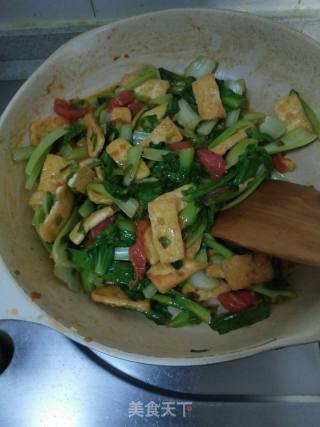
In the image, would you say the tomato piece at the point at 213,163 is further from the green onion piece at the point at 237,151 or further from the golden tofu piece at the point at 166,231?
the golden tofu piece at the point at 166,231

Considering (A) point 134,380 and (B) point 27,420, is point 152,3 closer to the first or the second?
(A) point 134,380

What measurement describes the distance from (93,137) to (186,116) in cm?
31

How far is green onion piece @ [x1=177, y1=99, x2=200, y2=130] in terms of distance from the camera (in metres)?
1.39

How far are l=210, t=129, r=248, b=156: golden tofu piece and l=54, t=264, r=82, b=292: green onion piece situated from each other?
56 centimetres

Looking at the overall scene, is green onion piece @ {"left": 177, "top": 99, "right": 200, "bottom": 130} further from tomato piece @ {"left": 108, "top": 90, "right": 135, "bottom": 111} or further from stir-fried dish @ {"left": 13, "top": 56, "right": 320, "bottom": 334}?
tomato piece @ {"left": 108, "top": 90, "right": 135, "bottom": 111}

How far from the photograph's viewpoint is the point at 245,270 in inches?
46.6

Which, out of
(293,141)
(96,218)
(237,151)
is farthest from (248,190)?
(96,218)

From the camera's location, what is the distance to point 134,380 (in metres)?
1.22

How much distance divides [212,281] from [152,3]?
0.99 metres

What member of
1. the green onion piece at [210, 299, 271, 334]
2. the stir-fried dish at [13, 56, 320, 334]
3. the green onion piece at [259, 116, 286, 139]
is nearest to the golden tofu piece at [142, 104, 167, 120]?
the stir-fried dish at [13, 56, 320, 334]

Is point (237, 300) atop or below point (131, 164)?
below

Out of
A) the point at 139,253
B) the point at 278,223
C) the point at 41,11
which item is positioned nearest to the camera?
the point at 278,223

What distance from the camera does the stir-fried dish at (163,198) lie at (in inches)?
47.2

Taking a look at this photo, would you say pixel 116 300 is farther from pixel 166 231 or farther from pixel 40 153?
pixel 40 153
